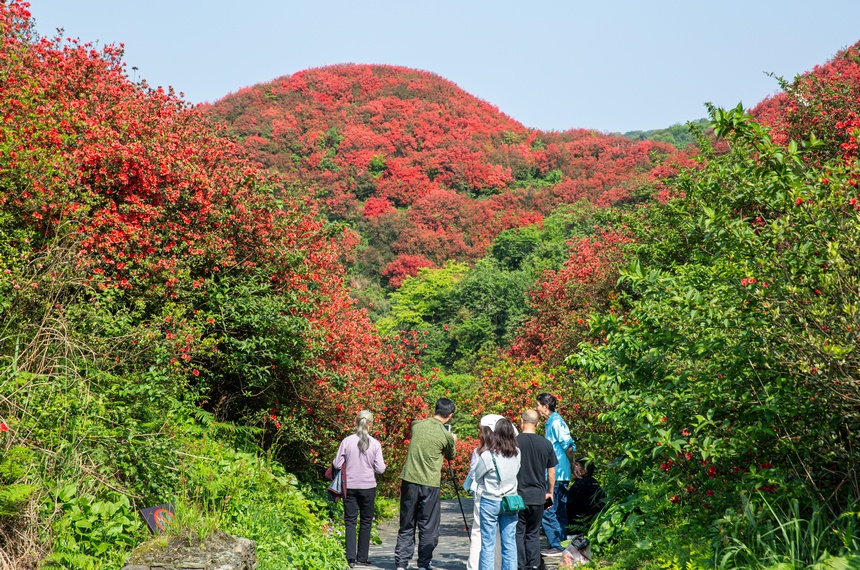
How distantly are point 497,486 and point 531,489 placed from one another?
1.86ft

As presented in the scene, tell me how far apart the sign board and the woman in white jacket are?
253cm

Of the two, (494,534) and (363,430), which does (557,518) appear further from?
(363,430)

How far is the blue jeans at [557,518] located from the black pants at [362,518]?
72.6 inches

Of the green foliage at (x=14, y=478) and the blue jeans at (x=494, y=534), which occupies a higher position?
the green foliage at (x=14, y=478)

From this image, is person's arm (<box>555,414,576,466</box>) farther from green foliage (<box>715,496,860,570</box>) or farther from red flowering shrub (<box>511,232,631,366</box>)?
red flowering shrub (<box>511,232,631,366</box>)

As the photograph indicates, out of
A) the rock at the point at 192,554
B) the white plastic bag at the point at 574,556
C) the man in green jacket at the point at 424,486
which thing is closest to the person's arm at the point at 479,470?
the man in green jacket at the point at 424,486

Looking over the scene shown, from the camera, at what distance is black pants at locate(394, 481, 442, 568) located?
797cm

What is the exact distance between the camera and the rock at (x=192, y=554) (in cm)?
588

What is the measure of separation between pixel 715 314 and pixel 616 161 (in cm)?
4485

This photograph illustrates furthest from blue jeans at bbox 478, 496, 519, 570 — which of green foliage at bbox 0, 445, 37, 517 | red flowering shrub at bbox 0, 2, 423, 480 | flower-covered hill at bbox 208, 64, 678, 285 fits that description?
flower-covered hill at bbox 208, 64, 678, 285

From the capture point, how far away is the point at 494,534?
23.2 feet

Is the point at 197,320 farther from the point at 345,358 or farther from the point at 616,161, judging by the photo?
the point at 616,161

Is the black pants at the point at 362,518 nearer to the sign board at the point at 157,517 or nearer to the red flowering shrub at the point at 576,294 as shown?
the sign board at the point at 157,517

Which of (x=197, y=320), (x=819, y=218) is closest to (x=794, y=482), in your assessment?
(x=819, y=218)
